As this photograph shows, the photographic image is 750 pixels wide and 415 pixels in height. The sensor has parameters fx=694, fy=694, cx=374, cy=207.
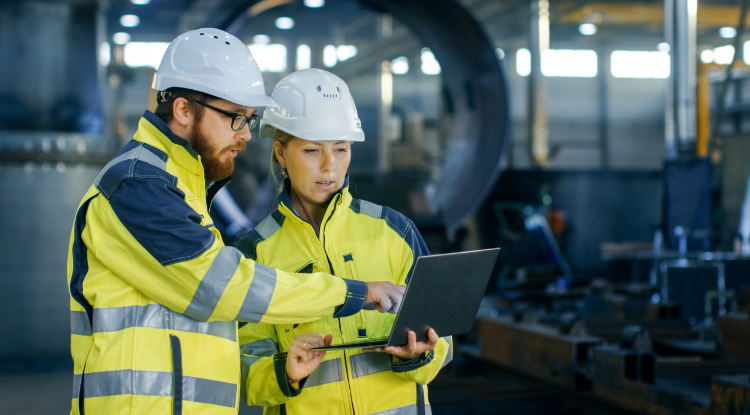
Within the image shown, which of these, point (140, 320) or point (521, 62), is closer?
point (140, 320)

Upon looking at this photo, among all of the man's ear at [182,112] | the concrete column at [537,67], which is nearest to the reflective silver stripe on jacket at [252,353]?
the man's ear at [182,112]

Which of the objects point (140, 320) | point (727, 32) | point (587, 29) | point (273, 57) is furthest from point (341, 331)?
point (727, 32)

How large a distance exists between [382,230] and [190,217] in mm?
481

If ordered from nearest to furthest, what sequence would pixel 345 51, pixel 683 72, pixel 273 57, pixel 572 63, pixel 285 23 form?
pixel 683 72, pixel 345 51, pixel 285 23, pixel 273 57, pixel 572 63

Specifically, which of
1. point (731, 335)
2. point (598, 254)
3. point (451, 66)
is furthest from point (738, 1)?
point (731, 335)

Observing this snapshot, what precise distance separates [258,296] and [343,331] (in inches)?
12.3

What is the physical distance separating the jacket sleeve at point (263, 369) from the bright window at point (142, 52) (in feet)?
54.9

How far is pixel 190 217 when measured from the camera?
4.50ft

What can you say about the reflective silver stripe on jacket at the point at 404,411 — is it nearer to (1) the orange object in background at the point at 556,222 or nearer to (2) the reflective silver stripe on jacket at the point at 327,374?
(2) the reflective silver stripe on jacket at the point at 327,374

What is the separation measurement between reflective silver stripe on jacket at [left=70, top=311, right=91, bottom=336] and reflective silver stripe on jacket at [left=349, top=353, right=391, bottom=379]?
58cm

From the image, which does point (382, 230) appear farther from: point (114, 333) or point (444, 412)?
point (444, 412)

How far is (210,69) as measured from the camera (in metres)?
1.56

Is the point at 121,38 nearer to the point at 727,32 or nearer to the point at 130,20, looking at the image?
the point at 130,20

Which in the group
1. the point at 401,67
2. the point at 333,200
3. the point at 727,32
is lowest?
the point at 333,200
